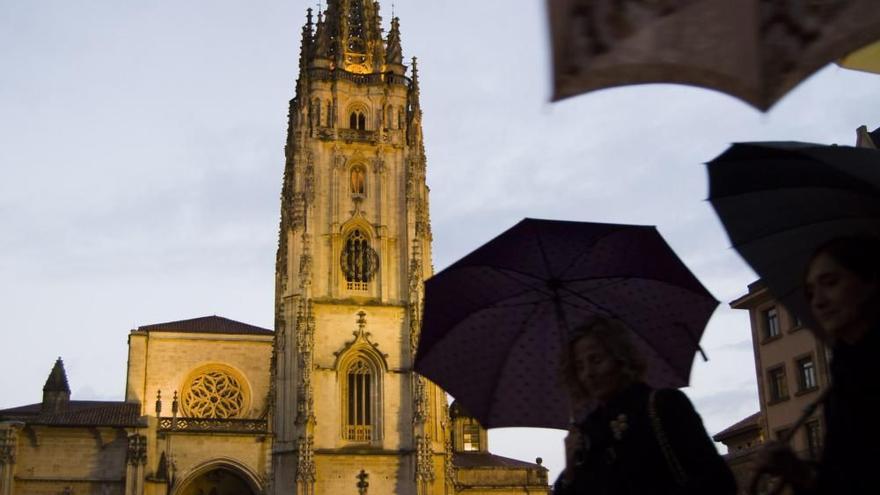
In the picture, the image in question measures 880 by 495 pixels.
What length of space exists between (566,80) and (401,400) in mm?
37130

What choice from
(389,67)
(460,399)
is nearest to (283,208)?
(389,67)

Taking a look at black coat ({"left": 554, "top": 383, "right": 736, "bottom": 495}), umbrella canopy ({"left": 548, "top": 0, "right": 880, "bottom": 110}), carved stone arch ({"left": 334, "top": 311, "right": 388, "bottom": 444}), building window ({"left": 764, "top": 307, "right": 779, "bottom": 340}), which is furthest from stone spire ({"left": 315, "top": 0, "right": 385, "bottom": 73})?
umbrella canopy ({"left": 548, "top": 0, "right": 880, "bottom": 110})

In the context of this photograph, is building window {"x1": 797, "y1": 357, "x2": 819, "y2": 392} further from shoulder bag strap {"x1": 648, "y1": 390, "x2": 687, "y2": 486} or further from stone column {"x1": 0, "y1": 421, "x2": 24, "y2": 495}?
shoulder bag strap {"x1": 648, "y1": 390, "x2": 687, "y2": 486}

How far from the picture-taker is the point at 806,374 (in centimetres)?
2947

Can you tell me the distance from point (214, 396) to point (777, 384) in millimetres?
24671

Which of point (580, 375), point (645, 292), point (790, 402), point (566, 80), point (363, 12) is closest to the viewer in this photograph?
point (566, 80)

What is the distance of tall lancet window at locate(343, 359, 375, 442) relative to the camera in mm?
38969

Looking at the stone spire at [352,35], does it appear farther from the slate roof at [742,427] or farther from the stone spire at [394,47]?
the slate roof at [742,427]

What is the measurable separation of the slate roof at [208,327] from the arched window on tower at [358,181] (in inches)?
357

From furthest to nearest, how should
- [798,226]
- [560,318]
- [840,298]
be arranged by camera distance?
1. [560,318]
2. [798,226]
3. [840,298]

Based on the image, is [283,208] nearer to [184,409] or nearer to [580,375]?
[184,409]

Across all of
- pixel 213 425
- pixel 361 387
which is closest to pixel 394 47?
pixel 361 387

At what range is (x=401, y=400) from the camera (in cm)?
3928

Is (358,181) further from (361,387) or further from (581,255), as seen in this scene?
(581,255)
